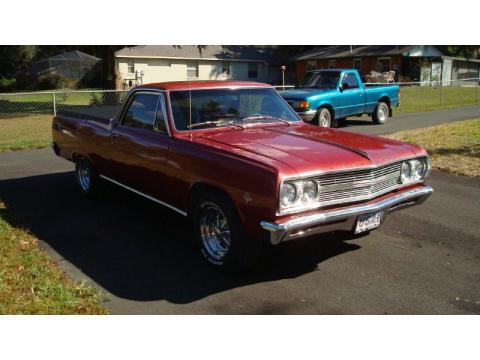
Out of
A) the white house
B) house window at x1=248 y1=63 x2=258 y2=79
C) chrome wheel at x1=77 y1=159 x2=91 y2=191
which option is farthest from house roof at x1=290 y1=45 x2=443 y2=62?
chrome wheel at x1=77 y1=159 x2=91 y2=191

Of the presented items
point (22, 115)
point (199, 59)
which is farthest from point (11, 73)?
point (22, 115)

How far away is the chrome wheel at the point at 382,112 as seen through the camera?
16.7 meters

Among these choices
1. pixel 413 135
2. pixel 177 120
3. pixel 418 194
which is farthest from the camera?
pixel 413 135

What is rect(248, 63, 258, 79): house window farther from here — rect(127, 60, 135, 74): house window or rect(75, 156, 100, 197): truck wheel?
rect(75, 156, 100, 197): truck wheel

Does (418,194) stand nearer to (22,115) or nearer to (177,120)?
(177,120)

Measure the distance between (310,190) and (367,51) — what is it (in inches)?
1625

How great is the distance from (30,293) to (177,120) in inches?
89.4

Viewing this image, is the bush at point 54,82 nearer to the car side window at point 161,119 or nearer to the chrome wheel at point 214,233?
the car side window at point 161,119

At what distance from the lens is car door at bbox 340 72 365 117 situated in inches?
597

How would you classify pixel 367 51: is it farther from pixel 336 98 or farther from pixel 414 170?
pixel 414 170

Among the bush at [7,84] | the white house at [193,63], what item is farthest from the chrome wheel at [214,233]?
the bush at [7,84]

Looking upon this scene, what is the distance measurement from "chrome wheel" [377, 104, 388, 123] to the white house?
1007 inches

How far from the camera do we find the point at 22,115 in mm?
22000

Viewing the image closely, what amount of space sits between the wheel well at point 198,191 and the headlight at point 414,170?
186 cm
